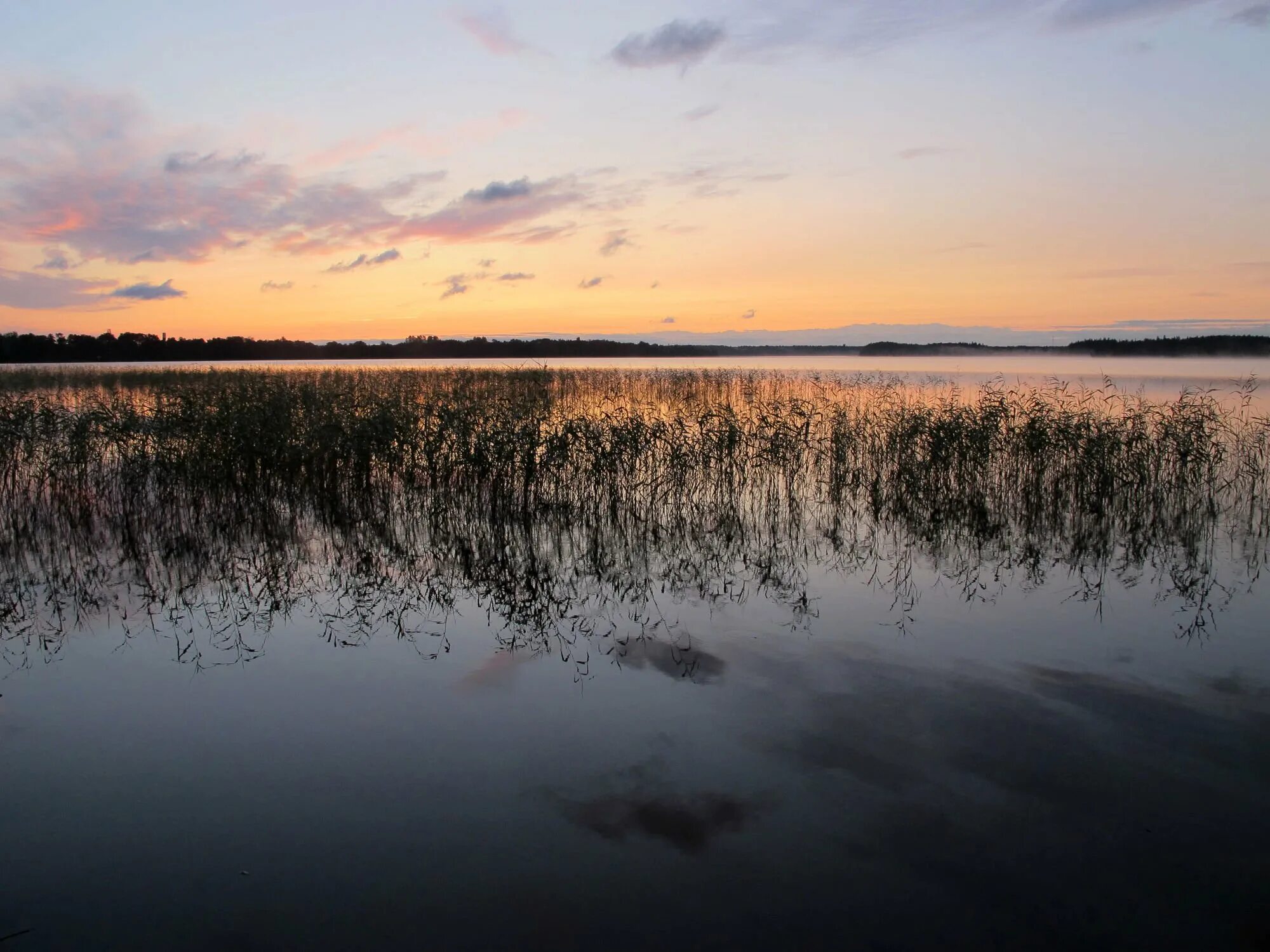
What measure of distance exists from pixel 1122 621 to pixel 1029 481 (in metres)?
5.47

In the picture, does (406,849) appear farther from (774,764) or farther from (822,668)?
(822,668)

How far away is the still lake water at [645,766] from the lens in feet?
10.4

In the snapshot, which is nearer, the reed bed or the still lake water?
the still lake water

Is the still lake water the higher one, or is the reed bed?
the reed bed

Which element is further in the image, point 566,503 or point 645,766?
point 566,503

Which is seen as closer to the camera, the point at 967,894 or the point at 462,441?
the point at 967,894

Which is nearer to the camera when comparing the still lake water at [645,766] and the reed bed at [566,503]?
the still lake water at [645,766]

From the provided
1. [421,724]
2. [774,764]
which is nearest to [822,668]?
[774,764]

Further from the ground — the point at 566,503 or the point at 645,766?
the point at 566,503

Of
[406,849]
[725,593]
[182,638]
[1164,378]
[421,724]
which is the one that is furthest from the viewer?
[1164,378]

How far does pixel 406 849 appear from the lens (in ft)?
11.8

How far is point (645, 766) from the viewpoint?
14.1 ft

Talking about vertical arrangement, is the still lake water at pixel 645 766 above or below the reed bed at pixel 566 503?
below

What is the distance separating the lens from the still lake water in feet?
10.4
